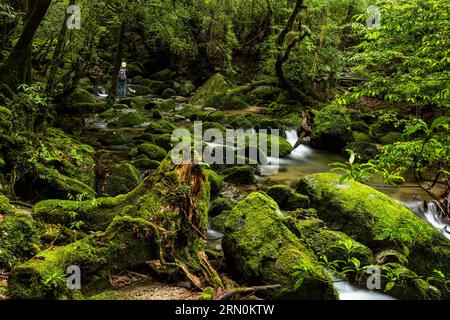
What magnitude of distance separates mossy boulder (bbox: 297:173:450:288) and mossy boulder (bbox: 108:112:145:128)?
8.44 metres

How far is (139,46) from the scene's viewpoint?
25266 millimetres

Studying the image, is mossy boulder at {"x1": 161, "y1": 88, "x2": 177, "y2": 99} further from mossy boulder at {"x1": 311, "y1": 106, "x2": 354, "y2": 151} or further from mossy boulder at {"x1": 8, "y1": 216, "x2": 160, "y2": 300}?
mossy boulder at {"x1": 8, "y1": 216, "x2": 160, "y2": 300}

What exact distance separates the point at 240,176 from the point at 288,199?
208 cm

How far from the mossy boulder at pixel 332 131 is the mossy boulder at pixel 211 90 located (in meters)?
6.95

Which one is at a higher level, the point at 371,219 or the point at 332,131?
the point at 332,131

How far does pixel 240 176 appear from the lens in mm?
9906

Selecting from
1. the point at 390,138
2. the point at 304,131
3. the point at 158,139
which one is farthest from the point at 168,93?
the point at 390,138

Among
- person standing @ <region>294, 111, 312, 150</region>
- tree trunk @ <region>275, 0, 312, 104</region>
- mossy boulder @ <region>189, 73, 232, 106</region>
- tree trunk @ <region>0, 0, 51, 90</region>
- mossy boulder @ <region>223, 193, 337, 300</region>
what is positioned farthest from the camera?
mossy boulder @ <region>189, 73, 232, 106</region>

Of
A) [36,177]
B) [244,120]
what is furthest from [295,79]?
[36,177]

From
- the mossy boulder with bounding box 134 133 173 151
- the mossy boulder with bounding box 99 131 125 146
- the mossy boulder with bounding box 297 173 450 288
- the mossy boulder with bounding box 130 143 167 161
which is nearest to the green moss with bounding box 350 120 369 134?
the mossy boulder with bounding box 134 133 173 151

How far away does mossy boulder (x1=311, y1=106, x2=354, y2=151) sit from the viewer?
45.3 ft

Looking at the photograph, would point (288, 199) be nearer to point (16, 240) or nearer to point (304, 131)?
point (16, 240)

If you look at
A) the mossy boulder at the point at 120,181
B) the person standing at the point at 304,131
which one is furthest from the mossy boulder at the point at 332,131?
the mossy boulder at the point at 120,181
